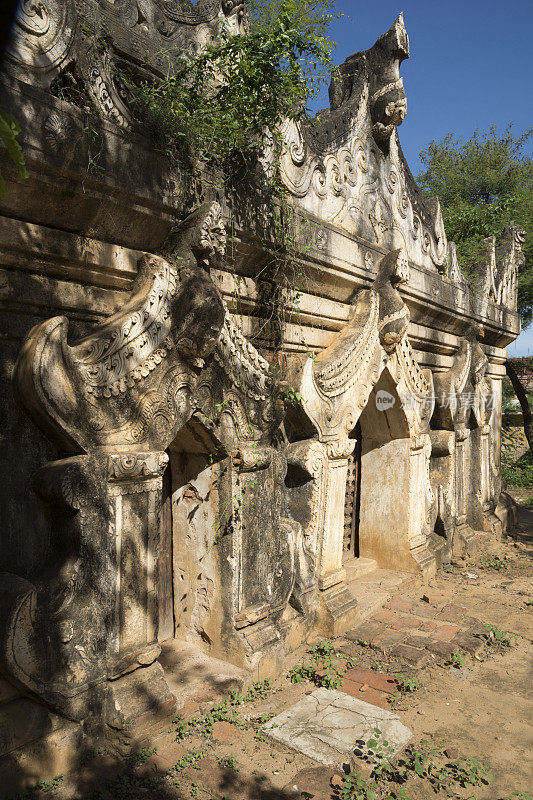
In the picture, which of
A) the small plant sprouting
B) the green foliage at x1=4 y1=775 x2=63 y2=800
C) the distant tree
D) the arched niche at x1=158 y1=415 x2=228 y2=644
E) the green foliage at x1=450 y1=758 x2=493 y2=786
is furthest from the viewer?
the distant tree

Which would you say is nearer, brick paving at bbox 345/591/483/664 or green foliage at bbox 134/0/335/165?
green foliage at bbox 134/0/335/165

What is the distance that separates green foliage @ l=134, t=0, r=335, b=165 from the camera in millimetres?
3102

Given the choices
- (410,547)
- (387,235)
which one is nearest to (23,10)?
(387,235)

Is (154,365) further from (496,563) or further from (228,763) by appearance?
(496,563)

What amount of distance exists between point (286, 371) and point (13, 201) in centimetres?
226

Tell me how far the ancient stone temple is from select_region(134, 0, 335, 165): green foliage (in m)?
0.16

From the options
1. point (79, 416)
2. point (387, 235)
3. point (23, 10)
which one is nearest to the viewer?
point (23, 10)

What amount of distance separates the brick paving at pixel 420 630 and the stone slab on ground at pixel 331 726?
2.88 ft

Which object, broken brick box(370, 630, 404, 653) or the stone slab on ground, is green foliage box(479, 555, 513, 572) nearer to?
broken brick box(370, 630, 404, 653)

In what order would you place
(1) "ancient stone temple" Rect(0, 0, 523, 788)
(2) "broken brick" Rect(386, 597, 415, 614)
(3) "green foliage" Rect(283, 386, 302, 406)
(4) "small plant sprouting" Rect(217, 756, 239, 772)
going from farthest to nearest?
1. (2) "broken brick" Rect(386, 597, 415, 614)
2. (3) "green foliage" Rect(283, 386, 302, 406)
3. (4) "small plant sprouting" Rect(217, 756, 239, 772)
4. (1) "ancient stone temple" Rect(0, 0, 523, 788)

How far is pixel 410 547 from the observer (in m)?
6.18

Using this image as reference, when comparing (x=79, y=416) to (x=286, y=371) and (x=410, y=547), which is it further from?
(x=410, y=547)

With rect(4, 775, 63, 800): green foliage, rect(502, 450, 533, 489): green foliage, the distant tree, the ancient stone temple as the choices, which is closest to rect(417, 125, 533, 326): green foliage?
the distant tree

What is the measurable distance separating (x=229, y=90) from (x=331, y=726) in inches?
144
